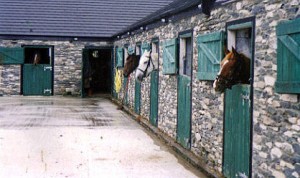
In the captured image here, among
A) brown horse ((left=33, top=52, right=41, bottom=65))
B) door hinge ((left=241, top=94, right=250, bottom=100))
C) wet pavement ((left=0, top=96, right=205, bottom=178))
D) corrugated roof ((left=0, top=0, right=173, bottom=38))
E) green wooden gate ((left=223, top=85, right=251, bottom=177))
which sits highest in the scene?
corrugated roof ((left=0, top=0, right=173, bottom=38))

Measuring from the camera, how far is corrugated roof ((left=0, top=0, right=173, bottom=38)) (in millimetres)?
23656

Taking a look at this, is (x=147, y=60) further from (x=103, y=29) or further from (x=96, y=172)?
(x=103, y=29)

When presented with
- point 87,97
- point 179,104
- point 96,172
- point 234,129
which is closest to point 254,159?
point 234,129

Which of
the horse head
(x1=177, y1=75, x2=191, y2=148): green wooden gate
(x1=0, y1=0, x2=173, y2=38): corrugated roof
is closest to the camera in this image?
(x1=177, y1=75, x2=191, y2=148): green wooden gate

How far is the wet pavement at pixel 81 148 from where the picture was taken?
7805 mm

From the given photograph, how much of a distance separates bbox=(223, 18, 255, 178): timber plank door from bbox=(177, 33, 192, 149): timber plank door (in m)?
2.22

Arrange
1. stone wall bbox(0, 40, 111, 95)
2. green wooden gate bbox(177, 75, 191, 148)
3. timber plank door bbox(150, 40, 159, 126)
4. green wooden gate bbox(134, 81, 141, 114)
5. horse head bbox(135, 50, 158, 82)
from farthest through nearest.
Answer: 1. stone wall bbox(0, 40, 111, 95)
2. green wooden gate bbox(134, 81, 141, 114)
3. timber plank door bbox(150, 40, 159, 126)
4. horse head bbox(135, 50, 158, 82)
5. green wooden gate bbox(177, 75, 191, 148)

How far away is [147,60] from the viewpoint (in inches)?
489

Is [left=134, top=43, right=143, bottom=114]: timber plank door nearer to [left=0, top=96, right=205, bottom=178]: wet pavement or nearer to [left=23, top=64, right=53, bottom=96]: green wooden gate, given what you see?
[left=0, top=96, right=205, bottom=178]: wet pavement

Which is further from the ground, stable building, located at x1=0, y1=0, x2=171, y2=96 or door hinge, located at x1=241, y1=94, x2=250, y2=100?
stable building, located at x1=0, y1=0, x2=171, y2=96

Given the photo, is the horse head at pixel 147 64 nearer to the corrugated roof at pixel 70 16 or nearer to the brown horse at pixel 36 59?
the corrugated roof at pixel 70 16

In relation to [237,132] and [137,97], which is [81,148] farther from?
[137,97]

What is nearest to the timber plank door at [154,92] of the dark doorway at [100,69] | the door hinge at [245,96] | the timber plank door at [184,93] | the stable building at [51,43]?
the timber plank door at [184,93]

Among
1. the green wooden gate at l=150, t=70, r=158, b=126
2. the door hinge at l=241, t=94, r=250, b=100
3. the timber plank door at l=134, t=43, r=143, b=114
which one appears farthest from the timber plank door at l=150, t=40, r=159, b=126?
the door hinge at l=241, t=94, r=250, b=100
